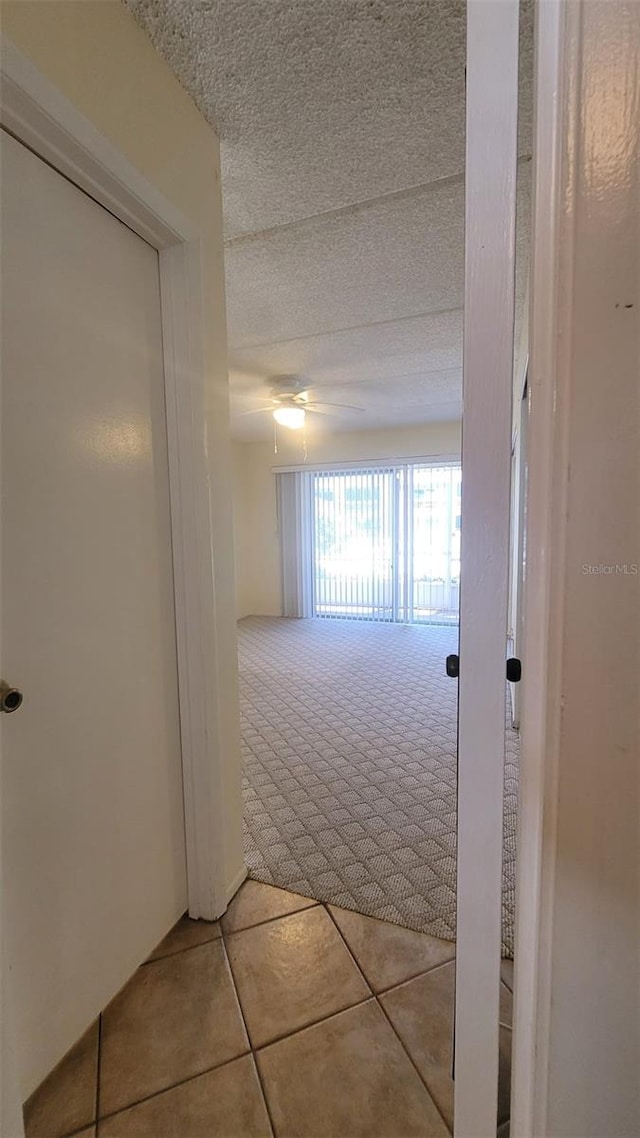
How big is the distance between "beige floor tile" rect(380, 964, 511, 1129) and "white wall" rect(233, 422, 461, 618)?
505 centimetres

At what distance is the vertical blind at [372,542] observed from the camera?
18.3 feet

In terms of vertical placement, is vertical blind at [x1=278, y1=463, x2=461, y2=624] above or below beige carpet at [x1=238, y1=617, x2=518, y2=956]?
above

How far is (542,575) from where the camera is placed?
462 millimetres

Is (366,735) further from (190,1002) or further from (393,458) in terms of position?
(393,458)

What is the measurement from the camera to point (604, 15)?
1.32ft

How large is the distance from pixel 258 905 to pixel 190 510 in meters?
1.32

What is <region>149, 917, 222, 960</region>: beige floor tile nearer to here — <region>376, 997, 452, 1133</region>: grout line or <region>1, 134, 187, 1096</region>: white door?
<region>1, 134, 187, 1096</region>: white door

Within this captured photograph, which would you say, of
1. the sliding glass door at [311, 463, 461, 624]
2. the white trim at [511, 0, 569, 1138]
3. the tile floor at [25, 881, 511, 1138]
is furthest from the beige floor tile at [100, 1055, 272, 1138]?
the sliding glass door at [311, 463, 461, 624]

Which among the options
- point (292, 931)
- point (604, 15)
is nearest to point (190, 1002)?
point (292, 931)

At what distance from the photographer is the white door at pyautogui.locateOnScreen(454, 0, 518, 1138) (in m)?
0.49

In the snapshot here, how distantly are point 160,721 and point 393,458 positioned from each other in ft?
Answer: 15.5

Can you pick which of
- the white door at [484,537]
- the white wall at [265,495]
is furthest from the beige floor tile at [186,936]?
the white wall at [265,495]

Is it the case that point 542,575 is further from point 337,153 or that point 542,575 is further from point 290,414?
point 290,414

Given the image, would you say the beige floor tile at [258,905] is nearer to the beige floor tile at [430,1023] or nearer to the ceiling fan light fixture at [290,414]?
the beige floor tile at [430,1023]
